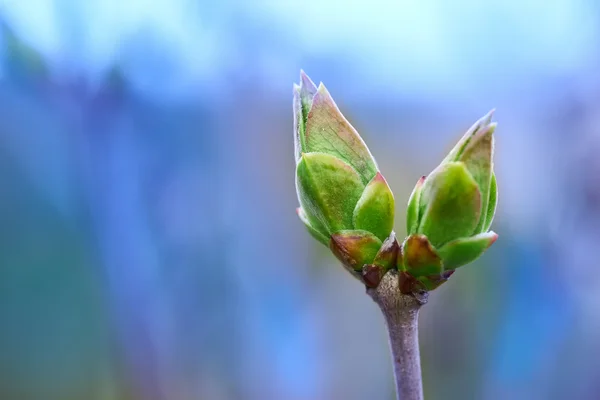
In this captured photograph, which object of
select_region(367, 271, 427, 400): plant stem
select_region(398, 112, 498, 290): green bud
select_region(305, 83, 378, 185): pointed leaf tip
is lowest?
select_region(367, 271, 427, 400): plant stem

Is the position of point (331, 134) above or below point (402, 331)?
above

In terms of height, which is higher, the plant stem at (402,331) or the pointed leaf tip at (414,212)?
the pointed leaf tip at (414,212)

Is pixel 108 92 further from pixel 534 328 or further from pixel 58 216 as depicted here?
pixel 534 328
